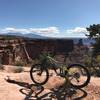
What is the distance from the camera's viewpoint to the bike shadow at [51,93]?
8.15 m

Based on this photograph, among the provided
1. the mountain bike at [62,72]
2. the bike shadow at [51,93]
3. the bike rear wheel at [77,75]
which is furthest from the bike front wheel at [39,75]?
the bike rear wheel at [77,75]

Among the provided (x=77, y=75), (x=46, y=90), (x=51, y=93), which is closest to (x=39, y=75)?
(x=46, y=90)

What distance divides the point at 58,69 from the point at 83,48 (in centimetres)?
4665

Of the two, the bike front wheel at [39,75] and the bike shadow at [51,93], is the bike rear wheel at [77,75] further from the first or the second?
the bike front wheel at [39,75]

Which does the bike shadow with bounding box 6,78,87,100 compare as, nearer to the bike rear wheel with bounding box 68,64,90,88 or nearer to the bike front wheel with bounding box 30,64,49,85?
the bike rear wheel with bounding box 68,64,90,88

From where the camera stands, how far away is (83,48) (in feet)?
182

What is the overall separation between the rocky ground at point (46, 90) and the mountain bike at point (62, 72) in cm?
22

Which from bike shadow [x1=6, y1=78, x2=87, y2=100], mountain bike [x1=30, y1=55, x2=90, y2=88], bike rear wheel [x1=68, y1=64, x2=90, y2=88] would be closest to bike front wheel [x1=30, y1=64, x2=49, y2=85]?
mountain bike [x1=30, y1=55, x2=90, y2=88]

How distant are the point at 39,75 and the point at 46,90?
0.96 meters

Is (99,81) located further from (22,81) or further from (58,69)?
(22,81)

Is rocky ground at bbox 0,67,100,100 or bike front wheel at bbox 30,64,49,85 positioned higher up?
bike front wheel at bbox 30,64,49,85

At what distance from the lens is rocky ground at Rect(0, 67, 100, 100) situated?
8.15 m

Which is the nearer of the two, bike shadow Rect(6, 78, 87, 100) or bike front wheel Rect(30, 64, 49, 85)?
bike shadow Rect(6, 78, 87, 100)

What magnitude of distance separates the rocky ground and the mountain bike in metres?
0.22
